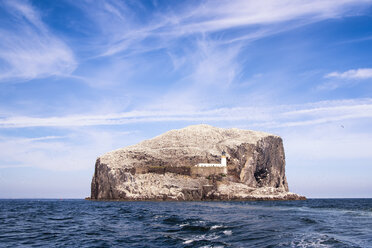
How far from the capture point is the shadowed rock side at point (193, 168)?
90.7 m

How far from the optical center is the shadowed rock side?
3570 inches

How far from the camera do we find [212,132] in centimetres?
12512

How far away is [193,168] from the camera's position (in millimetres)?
98688

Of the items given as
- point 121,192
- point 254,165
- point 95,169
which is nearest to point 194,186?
point 121,192

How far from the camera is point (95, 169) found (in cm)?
10650

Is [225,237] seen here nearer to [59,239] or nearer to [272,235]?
[272,235]

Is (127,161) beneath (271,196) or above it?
above

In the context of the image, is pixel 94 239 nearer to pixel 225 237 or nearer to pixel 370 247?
pixel 225 237

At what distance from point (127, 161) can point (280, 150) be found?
60029 mm

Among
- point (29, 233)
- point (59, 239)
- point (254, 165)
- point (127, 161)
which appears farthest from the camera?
point (254, 165)

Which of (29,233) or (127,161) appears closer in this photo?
(29,233)

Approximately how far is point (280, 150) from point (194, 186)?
159 ft

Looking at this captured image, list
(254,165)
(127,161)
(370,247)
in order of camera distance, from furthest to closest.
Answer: (254,165) → (127,161) → (370,247)

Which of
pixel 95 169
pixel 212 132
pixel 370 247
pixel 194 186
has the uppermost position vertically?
pixel 212 132
